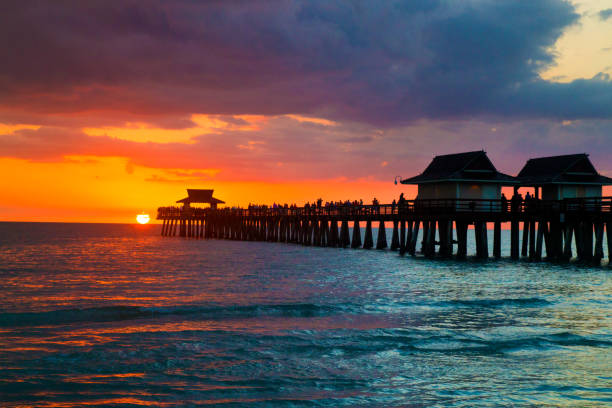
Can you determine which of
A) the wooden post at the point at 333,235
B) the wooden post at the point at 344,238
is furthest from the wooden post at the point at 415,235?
the wooden post at the point at 333,235

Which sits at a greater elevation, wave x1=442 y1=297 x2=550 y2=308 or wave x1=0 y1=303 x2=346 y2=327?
wave x1=442 y1=297 x2=550 y2=308

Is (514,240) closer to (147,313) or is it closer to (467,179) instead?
(467,179)

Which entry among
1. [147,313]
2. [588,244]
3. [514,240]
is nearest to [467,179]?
[514,240]

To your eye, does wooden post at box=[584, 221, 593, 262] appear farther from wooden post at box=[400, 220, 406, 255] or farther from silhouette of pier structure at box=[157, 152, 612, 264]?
wooden post at box=[400, 220, 406, 255]

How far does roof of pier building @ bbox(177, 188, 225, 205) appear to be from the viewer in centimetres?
9069

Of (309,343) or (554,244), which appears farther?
(554,244)

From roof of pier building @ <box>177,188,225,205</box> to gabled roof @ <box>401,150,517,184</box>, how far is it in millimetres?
52752

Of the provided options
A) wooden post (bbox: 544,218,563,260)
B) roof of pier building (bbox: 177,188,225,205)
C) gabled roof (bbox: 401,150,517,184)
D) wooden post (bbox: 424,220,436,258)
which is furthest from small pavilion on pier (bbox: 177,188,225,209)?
wooden post (bbox: 544,218,563,260)

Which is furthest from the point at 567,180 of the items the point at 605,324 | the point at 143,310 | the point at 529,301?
the point at 143,310

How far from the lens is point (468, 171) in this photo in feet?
132

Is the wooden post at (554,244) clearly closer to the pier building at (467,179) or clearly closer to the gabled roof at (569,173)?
the gabled roof at (569,173)

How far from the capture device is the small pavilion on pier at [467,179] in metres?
40.2

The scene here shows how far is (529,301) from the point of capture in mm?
21188

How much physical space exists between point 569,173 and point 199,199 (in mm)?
59826
